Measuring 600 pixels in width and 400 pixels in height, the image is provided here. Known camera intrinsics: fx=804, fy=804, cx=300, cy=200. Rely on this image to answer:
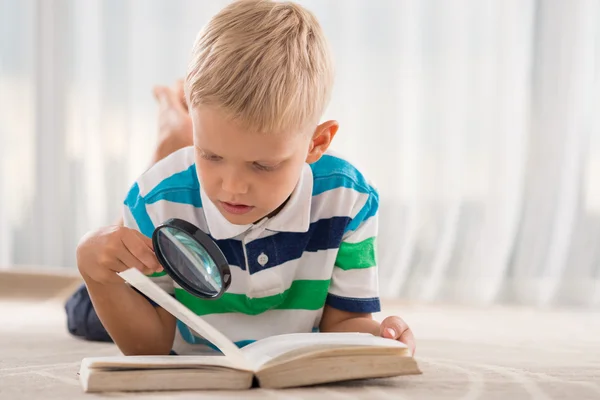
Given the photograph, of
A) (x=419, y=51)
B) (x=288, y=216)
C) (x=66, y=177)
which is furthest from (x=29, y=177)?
(x=288, y=216)

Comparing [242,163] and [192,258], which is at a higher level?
[242,163]

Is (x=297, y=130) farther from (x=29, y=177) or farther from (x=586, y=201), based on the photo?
(x=29, y=177)

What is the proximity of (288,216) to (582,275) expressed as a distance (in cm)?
169

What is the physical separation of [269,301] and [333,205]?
192 mm

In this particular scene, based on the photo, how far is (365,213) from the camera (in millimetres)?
1366

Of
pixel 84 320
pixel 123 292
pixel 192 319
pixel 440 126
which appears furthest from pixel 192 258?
pixel 440 126

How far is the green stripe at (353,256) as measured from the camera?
1.35 m

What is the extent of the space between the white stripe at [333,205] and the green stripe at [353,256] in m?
0.05

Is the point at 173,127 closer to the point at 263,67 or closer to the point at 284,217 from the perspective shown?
the point at 284,217

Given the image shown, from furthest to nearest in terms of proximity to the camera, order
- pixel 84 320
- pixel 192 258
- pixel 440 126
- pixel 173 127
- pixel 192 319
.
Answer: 1. pixel 440 126
2. pixel 173 127
3. pixel 84 320
4. pixel 192 258
5. pixel 192 319

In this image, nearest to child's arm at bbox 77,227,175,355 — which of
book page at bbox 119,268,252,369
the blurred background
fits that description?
book page at bbox 119,268,252,369

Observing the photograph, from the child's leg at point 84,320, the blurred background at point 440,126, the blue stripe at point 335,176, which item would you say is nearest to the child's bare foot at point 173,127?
the child's leg at point 84,320

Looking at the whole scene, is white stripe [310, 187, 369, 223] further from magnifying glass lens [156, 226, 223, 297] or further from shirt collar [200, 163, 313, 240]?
magnifying glass lens [156, 226, 223, 297]

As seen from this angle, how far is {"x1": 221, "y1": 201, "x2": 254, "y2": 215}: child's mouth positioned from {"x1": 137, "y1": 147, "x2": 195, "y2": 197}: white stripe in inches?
9.0
